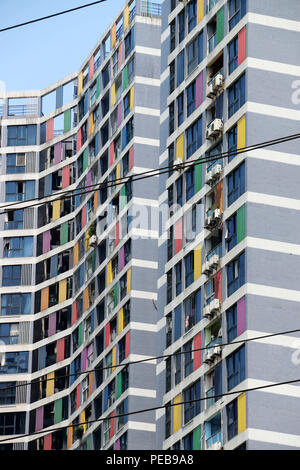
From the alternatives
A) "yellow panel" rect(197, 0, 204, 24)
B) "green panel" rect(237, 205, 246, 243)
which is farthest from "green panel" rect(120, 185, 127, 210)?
"green panel" rect(237, 205, 246, 243)

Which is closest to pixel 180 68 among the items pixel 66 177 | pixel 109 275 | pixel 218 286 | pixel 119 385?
pixel 218 286

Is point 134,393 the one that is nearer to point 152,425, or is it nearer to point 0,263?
point 152,425

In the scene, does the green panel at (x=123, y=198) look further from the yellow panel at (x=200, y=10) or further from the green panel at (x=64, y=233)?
the yellow panel at (x=200, y=10)

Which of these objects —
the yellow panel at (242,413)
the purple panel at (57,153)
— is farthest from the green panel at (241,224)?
the purple panel at (57,153)

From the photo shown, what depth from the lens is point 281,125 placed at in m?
64.8

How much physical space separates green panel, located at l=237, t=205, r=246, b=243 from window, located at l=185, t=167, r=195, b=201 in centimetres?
575

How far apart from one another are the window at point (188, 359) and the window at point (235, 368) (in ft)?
13.7

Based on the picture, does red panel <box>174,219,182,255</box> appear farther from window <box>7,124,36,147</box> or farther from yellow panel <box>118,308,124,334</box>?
window <box>7,124,36,147</box>

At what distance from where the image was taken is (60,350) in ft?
304

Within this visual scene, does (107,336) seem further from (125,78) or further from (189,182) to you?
(189,182)

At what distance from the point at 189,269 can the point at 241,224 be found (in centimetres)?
572

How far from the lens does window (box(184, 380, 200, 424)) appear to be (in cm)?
6475
